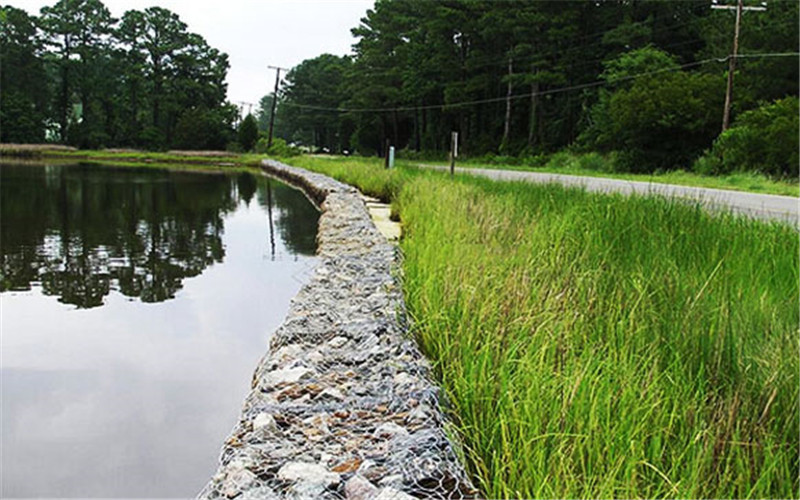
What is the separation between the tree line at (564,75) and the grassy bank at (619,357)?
15.1 m

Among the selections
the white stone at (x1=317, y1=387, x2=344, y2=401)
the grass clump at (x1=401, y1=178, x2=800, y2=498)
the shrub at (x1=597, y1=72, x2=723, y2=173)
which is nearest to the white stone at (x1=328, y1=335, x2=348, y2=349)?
the grass clump at (x1=401, y1=178, x2=800, y2=498)

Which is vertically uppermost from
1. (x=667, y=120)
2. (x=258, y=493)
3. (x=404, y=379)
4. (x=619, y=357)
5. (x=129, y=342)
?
(x=667, y=120)

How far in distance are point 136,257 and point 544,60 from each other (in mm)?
27540

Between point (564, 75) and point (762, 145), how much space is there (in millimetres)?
16684

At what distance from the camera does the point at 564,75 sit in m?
33.1

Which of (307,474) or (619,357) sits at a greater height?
(619,357)

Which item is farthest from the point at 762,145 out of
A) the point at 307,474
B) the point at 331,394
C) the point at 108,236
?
the point at 307,474

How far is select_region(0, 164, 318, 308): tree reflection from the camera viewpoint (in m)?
6.86

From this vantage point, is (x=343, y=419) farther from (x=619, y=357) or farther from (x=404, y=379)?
(x=619, y=357)

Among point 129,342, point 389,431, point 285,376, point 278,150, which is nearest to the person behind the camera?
point 389,431

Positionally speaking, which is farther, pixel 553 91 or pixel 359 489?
pixel 553 91

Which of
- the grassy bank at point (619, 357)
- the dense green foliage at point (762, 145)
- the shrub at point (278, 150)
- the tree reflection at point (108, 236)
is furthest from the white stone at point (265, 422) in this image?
the shrub at point (278, 150)

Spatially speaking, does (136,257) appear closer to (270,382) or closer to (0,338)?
(0,338)

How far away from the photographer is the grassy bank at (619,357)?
1.90 meters
